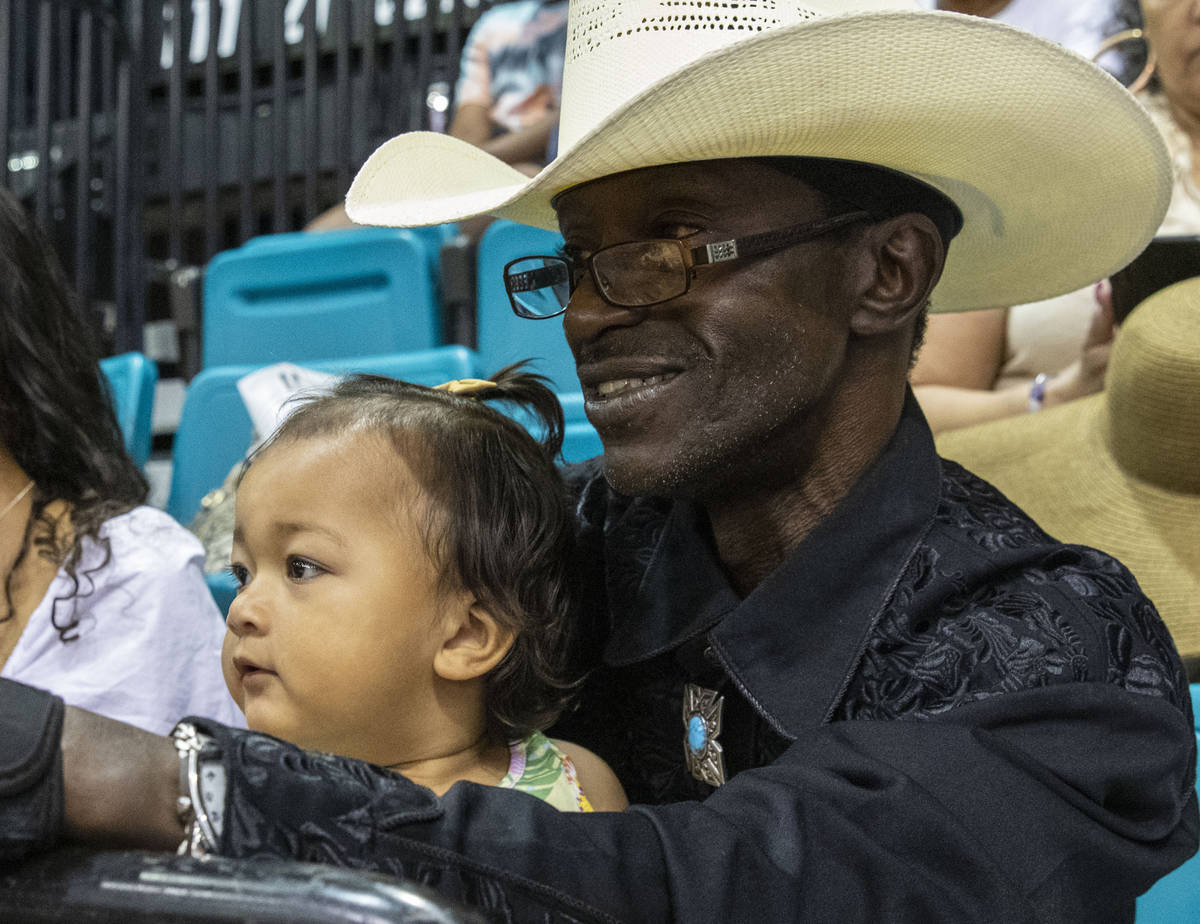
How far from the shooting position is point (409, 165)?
5.47 feet

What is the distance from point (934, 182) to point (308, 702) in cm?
89

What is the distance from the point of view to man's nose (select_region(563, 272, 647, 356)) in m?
1.40

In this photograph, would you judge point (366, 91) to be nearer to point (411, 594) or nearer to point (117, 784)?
point (411, 594)

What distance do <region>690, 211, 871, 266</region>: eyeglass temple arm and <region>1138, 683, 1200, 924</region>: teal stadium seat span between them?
642 millimetres

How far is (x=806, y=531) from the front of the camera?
4.82 feet

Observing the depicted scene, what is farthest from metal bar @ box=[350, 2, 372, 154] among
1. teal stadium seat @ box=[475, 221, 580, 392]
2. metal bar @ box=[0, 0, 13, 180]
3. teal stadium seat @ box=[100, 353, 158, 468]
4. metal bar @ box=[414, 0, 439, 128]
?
teal stadium seat @ box=[100, 353, 158, 468]

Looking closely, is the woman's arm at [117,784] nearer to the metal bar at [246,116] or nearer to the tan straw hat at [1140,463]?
the tan straw hat at [1140,463]

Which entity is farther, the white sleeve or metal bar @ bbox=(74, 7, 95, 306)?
metal bar @ bbox=(74, 7, 95, 306)

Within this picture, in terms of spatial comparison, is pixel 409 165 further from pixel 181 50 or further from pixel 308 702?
pixel 181 50

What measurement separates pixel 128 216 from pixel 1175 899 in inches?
173

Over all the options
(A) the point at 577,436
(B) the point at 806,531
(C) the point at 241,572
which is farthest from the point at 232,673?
(A) the point at 577,436

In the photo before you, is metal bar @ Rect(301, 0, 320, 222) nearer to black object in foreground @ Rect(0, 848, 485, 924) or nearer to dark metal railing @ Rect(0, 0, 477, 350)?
dark metal railing @ Rect(0, 0, 477, 350)

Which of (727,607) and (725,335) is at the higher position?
(725,335)

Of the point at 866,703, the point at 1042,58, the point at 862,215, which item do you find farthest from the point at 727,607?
the point at 1042,58
